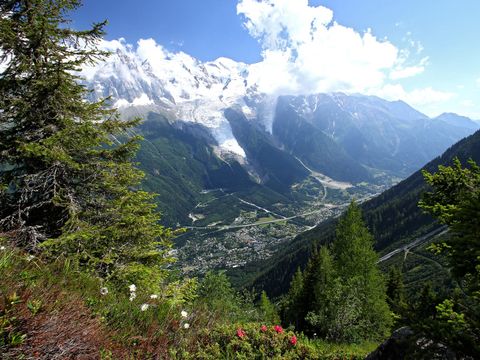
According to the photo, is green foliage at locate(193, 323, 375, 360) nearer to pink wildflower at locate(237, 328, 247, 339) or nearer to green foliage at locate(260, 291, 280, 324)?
pink wildflower at locate(237, 328, 247, 339)

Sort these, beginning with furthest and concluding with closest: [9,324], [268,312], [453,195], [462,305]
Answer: [268,312]
[453,195]
[462,305]
[9,324]

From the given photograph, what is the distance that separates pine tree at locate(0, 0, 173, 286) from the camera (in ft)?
36.1

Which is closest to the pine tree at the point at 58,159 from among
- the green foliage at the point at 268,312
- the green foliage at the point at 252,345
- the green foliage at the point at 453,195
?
the green foliage at the point at 252,345

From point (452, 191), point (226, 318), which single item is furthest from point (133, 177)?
point (452, 191)

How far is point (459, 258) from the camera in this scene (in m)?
8.81

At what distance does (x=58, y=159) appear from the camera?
11219mm

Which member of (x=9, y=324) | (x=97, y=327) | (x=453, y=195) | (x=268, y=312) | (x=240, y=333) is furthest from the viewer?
(x=268, y=312)

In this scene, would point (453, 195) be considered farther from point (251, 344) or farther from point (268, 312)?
point (268, 312)

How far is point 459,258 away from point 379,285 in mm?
28322

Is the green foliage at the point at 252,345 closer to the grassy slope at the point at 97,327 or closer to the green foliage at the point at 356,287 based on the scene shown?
the grassy slope at the point at 97,327

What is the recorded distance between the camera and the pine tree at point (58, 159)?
11.0m

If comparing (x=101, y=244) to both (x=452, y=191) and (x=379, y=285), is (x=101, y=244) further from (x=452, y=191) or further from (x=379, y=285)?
(x=379, y=285)

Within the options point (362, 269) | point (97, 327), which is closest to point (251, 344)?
point (97, 327)

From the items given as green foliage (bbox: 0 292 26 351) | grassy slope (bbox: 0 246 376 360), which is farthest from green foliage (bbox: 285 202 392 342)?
green foliage (bbox: 0 292 26 351)
